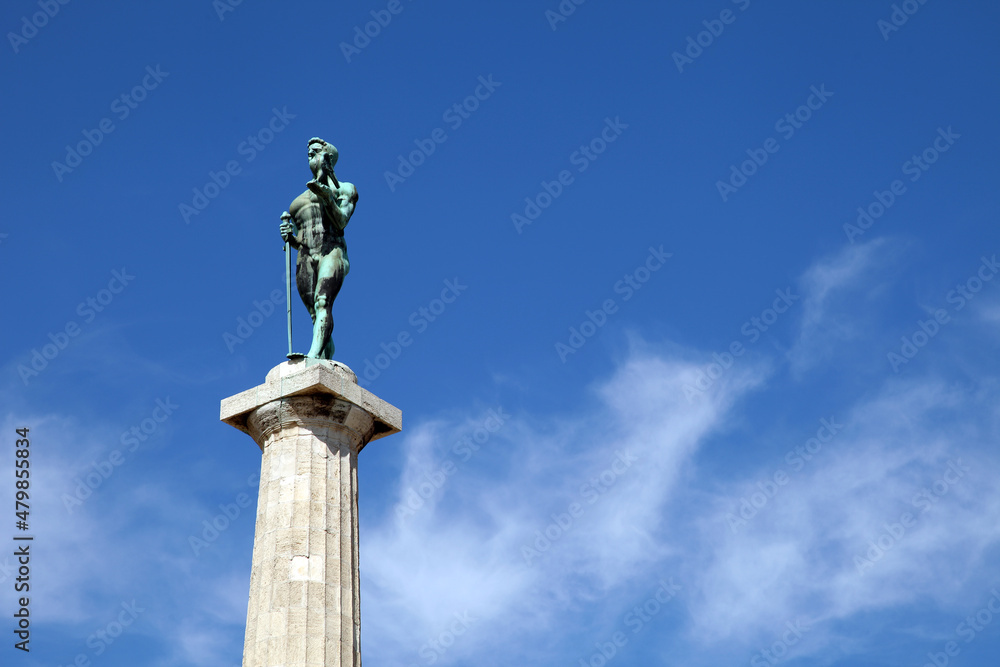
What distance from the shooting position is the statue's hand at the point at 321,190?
69.1ft

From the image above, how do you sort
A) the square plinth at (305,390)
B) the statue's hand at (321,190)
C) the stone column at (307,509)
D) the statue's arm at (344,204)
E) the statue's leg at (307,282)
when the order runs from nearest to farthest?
the stone column at (307,509) → the square plinth at (305,390) → the statue's hand at (321,190) → the statue's leg at (307,282) → the statue's arm at (344,204)

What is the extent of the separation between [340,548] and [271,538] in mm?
1074

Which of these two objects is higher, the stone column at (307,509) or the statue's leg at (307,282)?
the statue's leg at (307,282)

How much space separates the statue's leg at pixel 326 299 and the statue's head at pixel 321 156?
4.75 feet

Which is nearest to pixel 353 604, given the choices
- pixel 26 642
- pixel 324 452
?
pixel 324 452

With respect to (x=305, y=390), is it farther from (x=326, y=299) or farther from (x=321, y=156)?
(x=321, y=156)

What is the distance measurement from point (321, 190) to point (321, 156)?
715 millimetres

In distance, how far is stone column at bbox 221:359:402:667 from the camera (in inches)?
717

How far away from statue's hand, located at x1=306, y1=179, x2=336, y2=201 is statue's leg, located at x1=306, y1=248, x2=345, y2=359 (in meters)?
0.97

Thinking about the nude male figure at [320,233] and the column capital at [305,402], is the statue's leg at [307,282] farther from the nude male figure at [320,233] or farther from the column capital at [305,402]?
the column capital at [305,402]

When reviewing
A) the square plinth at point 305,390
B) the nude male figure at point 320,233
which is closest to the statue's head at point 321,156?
the nude male figure at point 320,233

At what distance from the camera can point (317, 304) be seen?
2120 centimetres

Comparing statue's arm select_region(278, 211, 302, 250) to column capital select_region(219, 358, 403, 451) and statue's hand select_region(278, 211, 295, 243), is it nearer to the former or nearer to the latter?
statue's hand select_region(278, 211, 295, 243)

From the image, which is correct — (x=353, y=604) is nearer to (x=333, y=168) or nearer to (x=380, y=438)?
(x=380, y=438)
